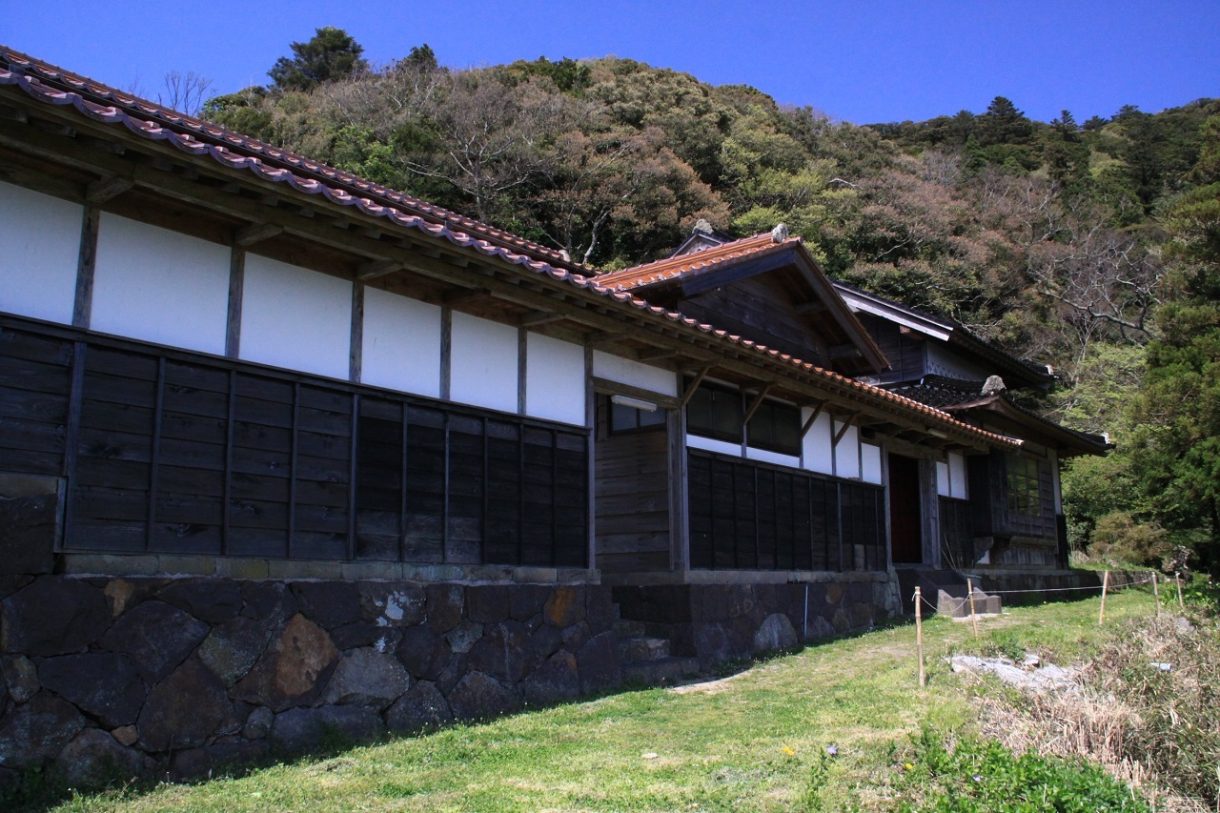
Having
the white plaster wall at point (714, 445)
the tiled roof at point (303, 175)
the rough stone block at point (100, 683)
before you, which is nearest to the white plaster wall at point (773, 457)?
the white plaster wall at point (714, 445)

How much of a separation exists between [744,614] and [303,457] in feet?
24.4

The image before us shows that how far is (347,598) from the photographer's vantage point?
8562mm

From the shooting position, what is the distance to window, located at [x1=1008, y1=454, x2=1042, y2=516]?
23109 mm

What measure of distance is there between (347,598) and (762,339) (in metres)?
9.59

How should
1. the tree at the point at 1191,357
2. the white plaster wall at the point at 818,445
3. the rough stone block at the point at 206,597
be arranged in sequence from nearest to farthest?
1. the rough stone block at the point at 206,597
2. the white plaster wall at the point at 818,445
3. the tree at the point at 1191,357

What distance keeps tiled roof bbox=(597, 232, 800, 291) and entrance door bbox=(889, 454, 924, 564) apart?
8071 mm

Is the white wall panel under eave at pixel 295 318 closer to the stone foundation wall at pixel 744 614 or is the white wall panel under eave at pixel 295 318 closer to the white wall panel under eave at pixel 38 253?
the white wall panel under eave at pixel 38 253

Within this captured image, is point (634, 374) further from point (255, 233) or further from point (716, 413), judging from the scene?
point (255, 233)

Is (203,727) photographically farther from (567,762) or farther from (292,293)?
(292,293)

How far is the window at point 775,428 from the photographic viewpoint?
48.8 ft

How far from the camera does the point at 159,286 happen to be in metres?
7.70

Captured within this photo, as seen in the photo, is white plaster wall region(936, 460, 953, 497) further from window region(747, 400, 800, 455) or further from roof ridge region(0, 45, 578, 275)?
roof ridge region(0, 45, 578, 275)

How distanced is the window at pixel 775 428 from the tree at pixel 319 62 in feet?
143

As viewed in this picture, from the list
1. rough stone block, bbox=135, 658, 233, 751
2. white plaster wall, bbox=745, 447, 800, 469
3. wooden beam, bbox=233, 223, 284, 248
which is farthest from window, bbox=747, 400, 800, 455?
rough stone block, bbox=135, 658, 233, 751
